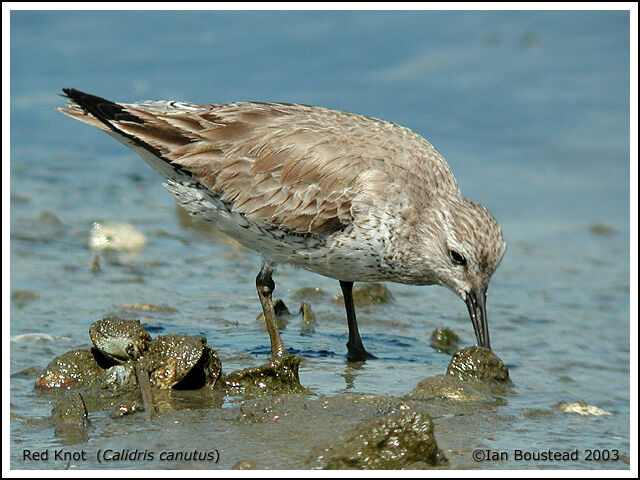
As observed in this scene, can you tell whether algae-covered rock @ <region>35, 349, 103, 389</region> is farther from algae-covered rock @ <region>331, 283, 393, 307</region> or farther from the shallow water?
algae-covered rock @ <region>331, 283, 393, 307</region>

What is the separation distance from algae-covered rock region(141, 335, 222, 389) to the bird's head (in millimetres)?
2128

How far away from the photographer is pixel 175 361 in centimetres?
579

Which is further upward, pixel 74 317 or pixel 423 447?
pixel 74 317

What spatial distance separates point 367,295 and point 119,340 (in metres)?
3.19

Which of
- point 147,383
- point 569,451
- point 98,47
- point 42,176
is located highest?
point 98,47

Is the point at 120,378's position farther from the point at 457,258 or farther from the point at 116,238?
the point at 116,238

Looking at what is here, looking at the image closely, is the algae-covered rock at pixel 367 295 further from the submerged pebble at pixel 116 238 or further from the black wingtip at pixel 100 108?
the black wingtip at pixel 100 108

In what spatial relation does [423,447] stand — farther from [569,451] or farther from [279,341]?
[279,341]

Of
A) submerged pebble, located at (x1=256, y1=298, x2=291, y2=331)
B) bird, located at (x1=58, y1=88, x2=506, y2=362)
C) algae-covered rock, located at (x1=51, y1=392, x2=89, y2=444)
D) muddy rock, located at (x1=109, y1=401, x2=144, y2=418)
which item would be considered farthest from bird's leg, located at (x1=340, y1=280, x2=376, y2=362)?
algae-covered rock, located at (x1=51, y1=392, x2=89, y2=444)

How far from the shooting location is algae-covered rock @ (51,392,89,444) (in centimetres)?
508

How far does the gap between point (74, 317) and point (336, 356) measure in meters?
2.37

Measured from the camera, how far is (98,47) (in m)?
14.3

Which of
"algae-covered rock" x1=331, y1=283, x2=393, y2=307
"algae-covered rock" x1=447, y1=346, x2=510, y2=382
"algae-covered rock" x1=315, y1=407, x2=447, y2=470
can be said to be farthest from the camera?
"algae-covered rock" x1=331, y1=283, x2=393, y2=307

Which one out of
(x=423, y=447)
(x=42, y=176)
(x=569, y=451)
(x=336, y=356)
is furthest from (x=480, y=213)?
Result: (x=42, y=176)
